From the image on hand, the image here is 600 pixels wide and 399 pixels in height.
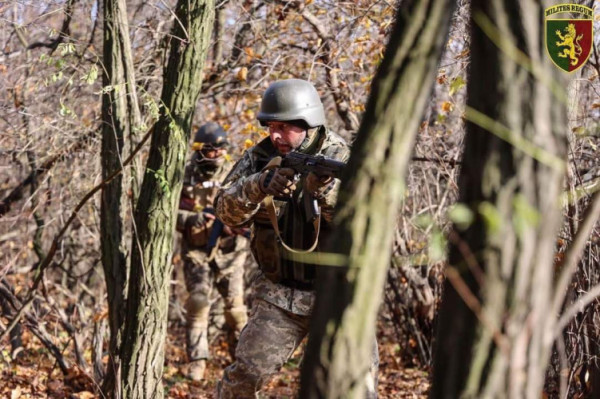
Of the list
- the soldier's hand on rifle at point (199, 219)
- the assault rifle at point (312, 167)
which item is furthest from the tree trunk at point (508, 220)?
the soldier's hand on rifle at point (199, 219)

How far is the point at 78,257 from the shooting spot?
33.3 ft

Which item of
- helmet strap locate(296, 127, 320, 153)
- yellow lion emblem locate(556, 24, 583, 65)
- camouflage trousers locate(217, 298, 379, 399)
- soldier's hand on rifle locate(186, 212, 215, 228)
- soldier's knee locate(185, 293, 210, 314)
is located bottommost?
soldier's knee locate(185, 293, 210, 314)

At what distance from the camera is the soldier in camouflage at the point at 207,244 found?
7930 mm

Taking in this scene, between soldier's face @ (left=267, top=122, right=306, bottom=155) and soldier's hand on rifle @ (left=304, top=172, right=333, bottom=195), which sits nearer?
soldier's hand on rifle @ (left=304, top=172, right=333, bottom=195)

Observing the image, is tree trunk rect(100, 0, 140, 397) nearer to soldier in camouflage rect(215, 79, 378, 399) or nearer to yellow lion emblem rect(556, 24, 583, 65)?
soldier in camouflage rect(215, 79, 378, 399)

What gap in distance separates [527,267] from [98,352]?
4417mm

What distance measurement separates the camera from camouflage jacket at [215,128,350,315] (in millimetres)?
4328

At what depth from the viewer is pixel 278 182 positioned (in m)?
4.11

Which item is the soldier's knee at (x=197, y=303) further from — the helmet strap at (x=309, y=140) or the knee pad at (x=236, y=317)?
the helmet strap at (x=309, y=140)

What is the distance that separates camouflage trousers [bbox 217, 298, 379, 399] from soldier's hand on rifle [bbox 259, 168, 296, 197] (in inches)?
25.1

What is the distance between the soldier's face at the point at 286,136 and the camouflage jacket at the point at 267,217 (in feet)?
0.23

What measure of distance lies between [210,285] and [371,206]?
6.07 meters

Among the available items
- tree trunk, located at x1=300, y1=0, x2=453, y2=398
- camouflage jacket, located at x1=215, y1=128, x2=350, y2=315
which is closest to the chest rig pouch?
camouflage jacket, located at x1=215, y1=128, x2=350, y2=315

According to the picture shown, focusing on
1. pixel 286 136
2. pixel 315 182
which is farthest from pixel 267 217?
pixel 315 182
